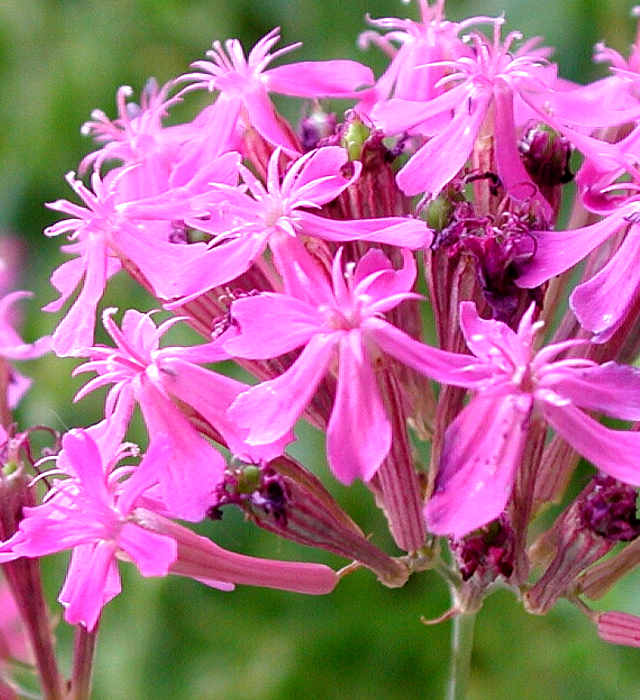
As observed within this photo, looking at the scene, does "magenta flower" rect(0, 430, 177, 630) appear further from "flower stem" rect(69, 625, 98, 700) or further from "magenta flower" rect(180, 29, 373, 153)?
"magenta flower" rect(180, 29, 373, 153)

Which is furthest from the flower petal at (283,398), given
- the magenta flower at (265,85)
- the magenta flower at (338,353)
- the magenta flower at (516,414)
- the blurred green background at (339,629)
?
the blurred green background at (339,629)

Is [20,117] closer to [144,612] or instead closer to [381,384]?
[144,612]

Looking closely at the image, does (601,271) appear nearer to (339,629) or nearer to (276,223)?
(276,223)

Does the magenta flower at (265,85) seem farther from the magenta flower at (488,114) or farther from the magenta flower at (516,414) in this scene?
the magenta flower at (516,414)

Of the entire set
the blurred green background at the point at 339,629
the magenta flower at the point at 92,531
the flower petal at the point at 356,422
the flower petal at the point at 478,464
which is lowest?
the blurred green background at the point at 339,629

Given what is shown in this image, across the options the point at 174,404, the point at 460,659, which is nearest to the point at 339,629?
the point at 460,659

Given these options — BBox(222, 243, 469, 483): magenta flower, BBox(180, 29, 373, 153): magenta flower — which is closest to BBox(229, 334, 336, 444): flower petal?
BBox(222, 243, 469, 483): magenta flower
